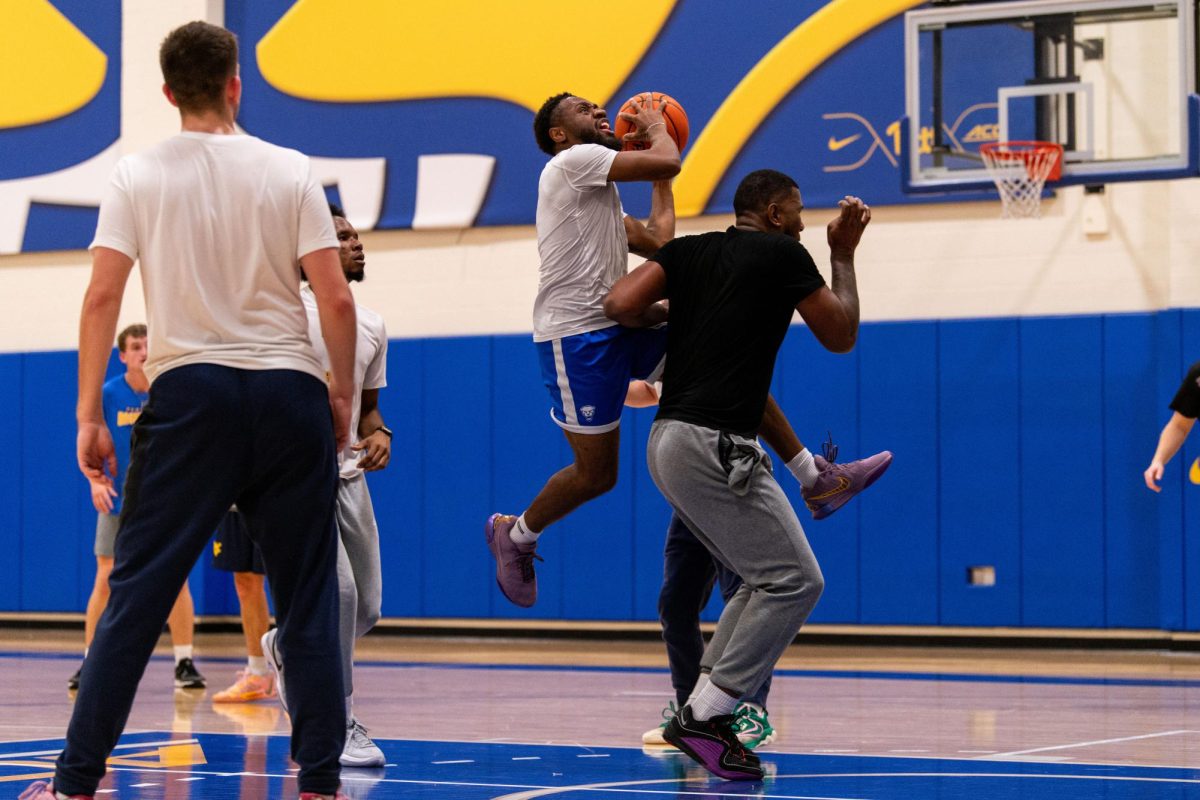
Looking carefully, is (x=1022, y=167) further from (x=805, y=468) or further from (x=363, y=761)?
(x=363, y=761)

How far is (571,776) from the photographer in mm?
4996

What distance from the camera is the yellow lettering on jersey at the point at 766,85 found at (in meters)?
11.4

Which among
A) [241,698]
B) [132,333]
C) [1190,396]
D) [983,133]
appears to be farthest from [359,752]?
[983,133]

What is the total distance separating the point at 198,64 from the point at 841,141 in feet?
27.0

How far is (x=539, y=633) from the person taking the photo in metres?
12.1

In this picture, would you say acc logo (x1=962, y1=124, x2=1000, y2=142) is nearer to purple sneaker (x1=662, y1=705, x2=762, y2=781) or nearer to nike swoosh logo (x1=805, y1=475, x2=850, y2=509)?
nike swoosh logo (x1=805, y1=475, x2=850, y2=509)

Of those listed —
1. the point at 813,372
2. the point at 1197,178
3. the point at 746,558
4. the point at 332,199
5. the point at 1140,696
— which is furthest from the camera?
the point at 332,199

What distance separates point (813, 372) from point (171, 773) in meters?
7.02

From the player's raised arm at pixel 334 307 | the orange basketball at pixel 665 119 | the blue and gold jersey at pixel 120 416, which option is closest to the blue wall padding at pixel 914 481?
the blue and gold jersey at pixel 120 416

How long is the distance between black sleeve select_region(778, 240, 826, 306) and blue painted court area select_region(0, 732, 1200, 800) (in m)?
1.47

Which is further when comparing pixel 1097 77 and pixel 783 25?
pixel 783 25

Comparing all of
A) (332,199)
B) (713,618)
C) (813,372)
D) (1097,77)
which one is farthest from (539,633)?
(1097,77)

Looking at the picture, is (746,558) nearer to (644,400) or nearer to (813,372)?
(644,400)

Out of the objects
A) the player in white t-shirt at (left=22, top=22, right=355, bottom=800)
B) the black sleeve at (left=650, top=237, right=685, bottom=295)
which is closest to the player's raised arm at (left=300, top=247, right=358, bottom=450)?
the player in white t-shirt at (left=22, top=22, right=355, bottom=800)
